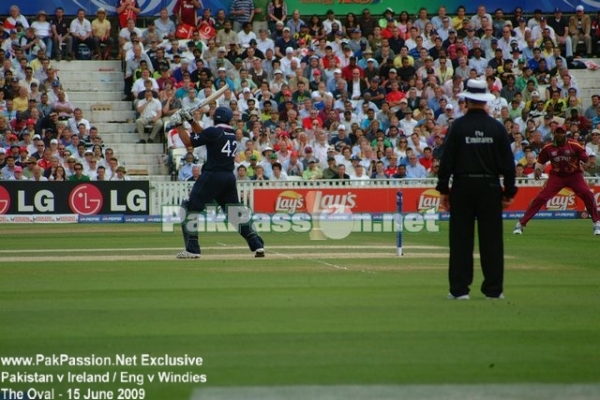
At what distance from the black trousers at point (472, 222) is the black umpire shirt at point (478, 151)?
0.10 m

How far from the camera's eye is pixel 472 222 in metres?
11.0

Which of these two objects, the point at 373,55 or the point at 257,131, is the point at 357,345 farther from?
the point at 373,55

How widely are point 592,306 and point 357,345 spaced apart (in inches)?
125

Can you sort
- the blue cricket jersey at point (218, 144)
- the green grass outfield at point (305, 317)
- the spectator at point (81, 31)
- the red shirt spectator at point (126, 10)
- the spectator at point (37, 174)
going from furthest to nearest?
the red shirt spectator at point (126, 10) < the spectator at point (81, 31) < the spectator at point (37, 174) < the blue cricket jersey at point (218, 144) < the green grass outfield at point (305, 317)

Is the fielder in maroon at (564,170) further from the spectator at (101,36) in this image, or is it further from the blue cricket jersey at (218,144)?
the spectator at (101,36)

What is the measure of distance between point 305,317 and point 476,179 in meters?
2.17

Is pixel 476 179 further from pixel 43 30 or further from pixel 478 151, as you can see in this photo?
pixel 43 30

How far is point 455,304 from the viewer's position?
10.8 meters

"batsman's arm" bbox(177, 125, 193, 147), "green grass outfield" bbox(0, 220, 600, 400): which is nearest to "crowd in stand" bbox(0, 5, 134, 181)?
"green grass outfield" bbox(0, 220, 600, 400)

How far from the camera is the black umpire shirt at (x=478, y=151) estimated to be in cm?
1090

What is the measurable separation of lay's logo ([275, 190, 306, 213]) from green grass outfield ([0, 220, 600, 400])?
1013cm

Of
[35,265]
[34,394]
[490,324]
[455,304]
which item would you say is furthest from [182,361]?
[35,265]

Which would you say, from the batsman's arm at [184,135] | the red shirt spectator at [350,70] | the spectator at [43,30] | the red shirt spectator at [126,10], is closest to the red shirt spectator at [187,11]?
the red shirt spectator at [126,10]

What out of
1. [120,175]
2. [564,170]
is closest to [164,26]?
[120,175]
